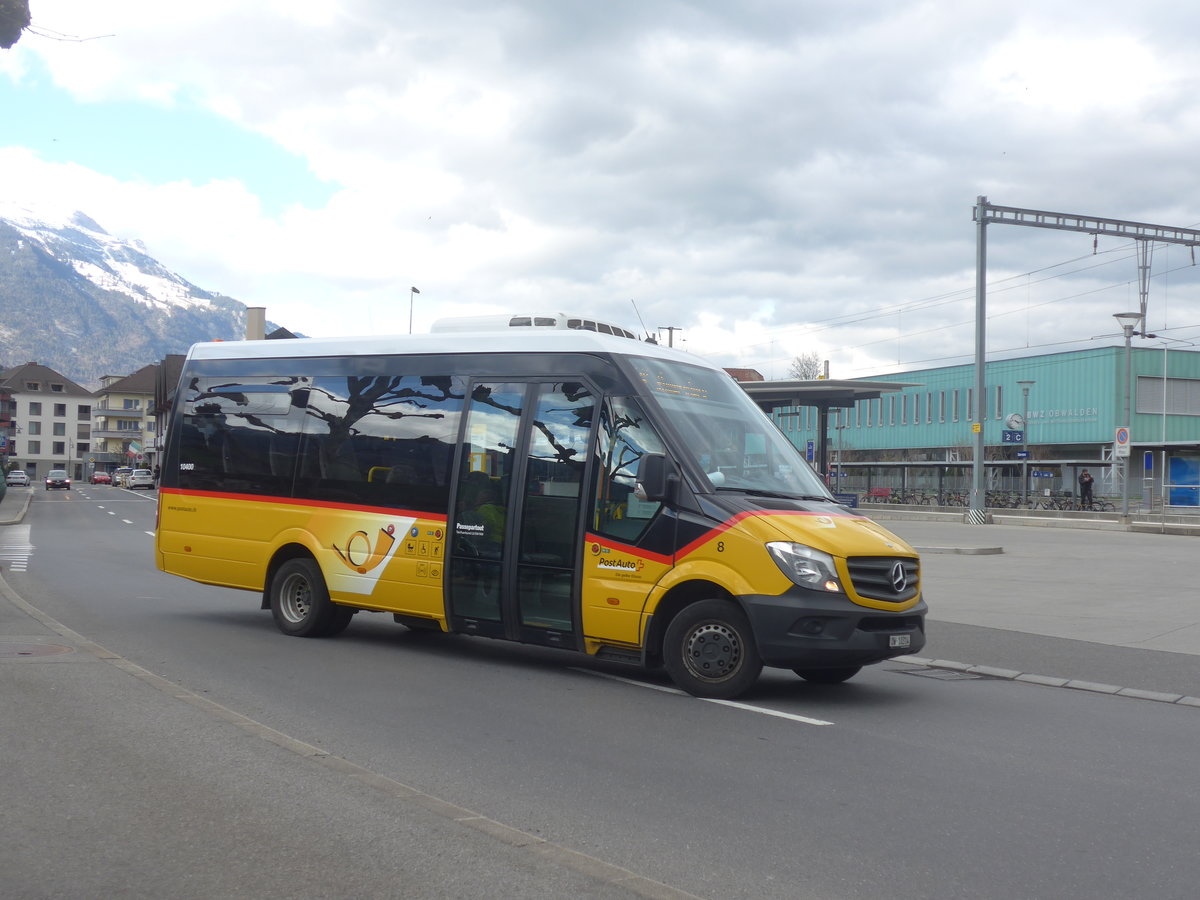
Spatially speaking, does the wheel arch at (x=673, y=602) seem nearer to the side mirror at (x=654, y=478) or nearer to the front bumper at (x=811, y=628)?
the front bumper at (x=811, y=628)

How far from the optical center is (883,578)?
8711 mm

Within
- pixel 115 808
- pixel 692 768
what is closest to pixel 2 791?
pixel 115 808

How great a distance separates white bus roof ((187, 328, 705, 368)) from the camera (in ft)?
32.9

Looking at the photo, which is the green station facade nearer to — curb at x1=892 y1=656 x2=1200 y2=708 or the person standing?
the person standing

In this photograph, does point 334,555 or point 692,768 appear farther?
point 334,555

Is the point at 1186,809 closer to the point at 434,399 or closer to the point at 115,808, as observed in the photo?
the point at 115,808

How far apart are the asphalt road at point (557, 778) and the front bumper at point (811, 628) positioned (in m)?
0.41

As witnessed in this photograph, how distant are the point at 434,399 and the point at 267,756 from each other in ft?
16.9

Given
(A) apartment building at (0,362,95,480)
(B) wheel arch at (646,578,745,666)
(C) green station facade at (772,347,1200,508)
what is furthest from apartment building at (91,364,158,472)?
(B) wheel arch at (646,578,745,666)

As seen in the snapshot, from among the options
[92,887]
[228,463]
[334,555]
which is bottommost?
[92,887]

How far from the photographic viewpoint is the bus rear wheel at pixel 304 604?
38.2 ft

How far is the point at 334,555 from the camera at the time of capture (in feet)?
37.6

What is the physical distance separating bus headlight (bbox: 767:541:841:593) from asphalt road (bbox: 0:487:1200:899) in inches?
35.7

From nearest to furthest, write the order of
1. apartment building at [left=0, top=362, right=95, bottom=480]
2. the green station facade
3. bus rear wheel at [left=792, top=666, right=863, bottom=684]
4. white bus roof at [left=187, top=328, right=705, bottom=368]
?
bus rear wheel at [left=792, top=666, right=863, bottom=684], white bus roof at [left=187, top=328, right=705, bottom=368], the green station facade, apartment building at [left=0, top=362, right=95, bottom=480]
